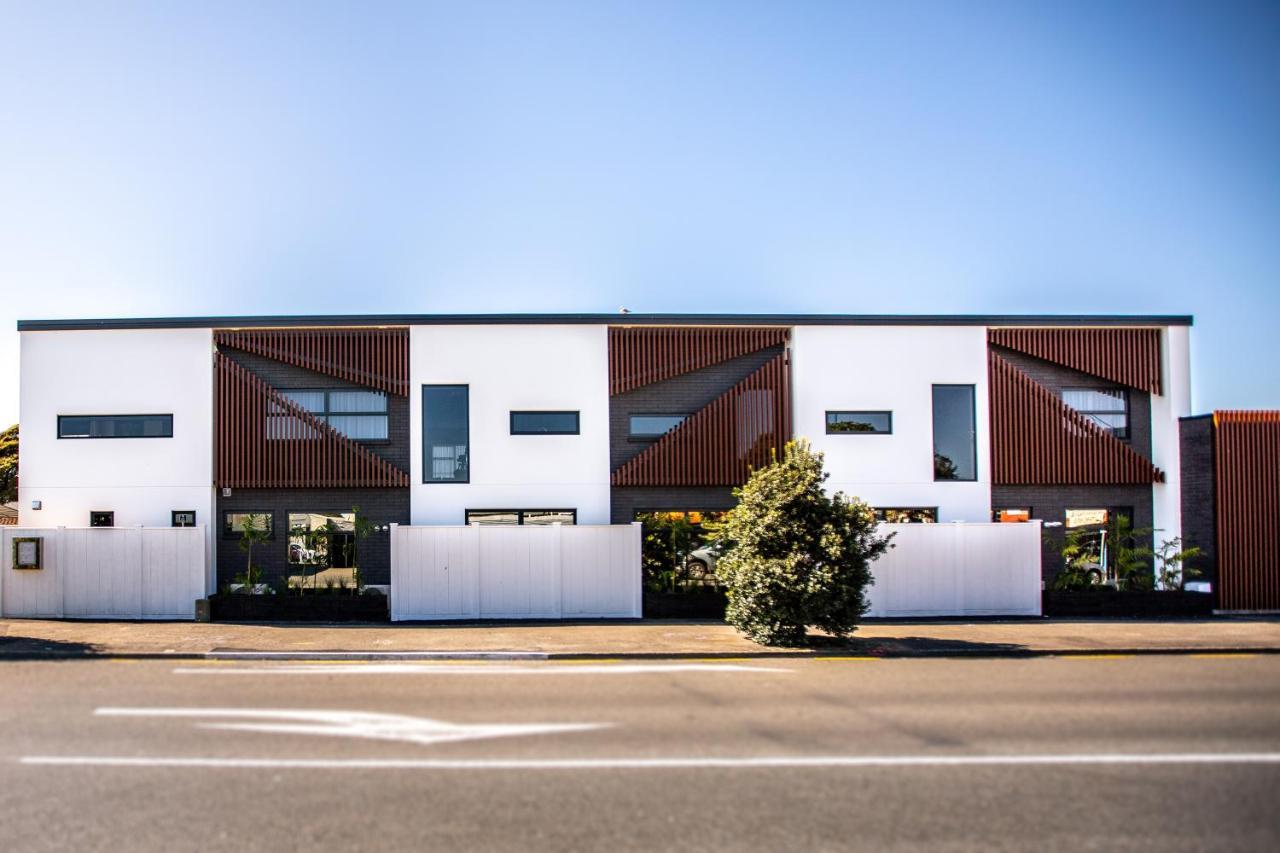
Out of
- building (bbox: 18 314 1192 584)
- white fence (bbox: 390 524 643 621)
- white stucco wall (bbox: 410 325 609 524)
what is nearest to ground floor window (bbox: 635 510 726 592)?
white fence (bbox: 390 524 643 621)

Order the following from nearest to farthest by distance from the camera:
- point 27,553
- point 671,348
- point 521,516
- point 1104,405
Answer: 1. point 27,553
2. point 521,516
3. point 671,348
4. point 1104,405

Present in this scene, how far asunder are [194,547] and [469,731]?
10.8 meters

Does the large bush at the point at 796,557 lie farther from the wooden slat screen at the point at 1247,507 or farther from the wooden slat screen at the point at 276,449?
the wooden slat screen at the point at 1247,507

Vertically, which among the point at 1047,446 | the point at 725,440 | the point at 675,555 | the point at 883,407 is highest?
the point at 883,407

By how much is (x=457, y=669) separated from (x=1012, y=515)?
12.8m

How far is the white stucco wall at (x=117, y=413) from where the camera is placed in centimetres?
1838

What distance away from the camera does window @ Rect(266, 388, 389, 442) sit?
62.2 ft

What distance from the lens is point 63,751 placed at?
7.99m

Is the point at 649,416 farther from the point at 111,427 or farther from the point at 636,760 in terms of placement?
the point at 636,760

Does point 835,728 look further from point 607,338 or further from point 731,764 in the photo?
point 607,338

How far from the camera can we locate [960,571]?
17.6 m

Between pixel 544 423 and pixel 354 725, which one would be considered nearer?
pixel 354 725

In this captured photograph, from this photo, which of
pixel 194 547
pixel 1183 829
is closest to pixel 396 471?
pixel 194 547

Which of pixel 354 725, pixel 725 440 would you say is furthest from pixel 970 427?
pixel 354 725
